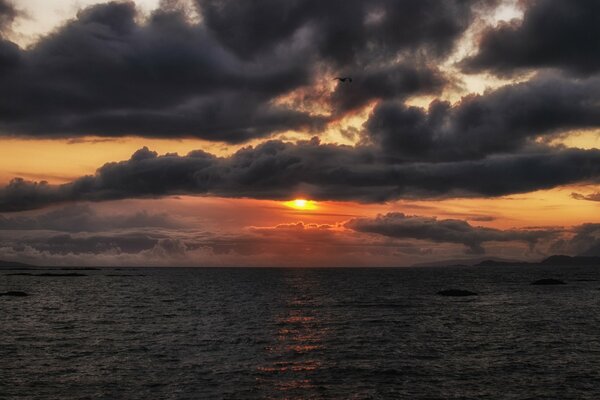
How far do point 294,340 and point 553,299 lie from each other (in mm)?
79957

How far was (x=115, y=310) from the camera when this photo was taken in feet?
316

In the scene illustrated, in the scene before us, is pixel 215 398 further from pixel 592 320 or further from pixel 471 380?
pixel 592 320

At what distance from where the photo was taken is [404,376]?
41594 mm

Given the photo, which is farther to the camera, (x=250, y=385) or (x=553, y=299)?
(x=553, y=299)

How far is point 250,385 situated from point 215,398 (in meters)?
4.19

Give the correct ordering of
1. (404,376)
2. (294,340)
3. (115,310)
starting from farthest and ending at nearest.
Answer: (115,310) < (294,340) < (404,376)

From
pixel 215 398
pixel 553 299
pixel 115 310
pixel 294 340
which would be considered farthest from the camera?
pixel 553 299

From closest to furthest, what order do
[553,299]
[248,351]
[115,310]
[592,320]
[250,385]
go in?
[250,385], [248,351], [592,320], [115,310], [553,299]

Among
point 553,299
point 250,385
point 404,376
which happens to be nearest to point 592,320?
point 553,299

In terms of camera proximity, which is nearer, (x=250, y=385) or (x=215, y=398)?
(x=215, y=398)

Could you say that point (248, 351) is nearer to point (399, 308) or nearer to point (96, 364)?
point (96, 364)

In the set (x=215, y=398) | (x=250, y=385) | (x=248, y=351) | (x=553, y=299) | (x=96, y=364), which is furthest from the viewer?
(x=553, y=299)

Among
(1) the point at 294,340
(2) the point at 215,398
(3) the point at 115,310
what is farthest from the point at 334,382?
(3) the point at 115,310

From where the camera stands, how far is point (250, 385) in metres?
38.2
